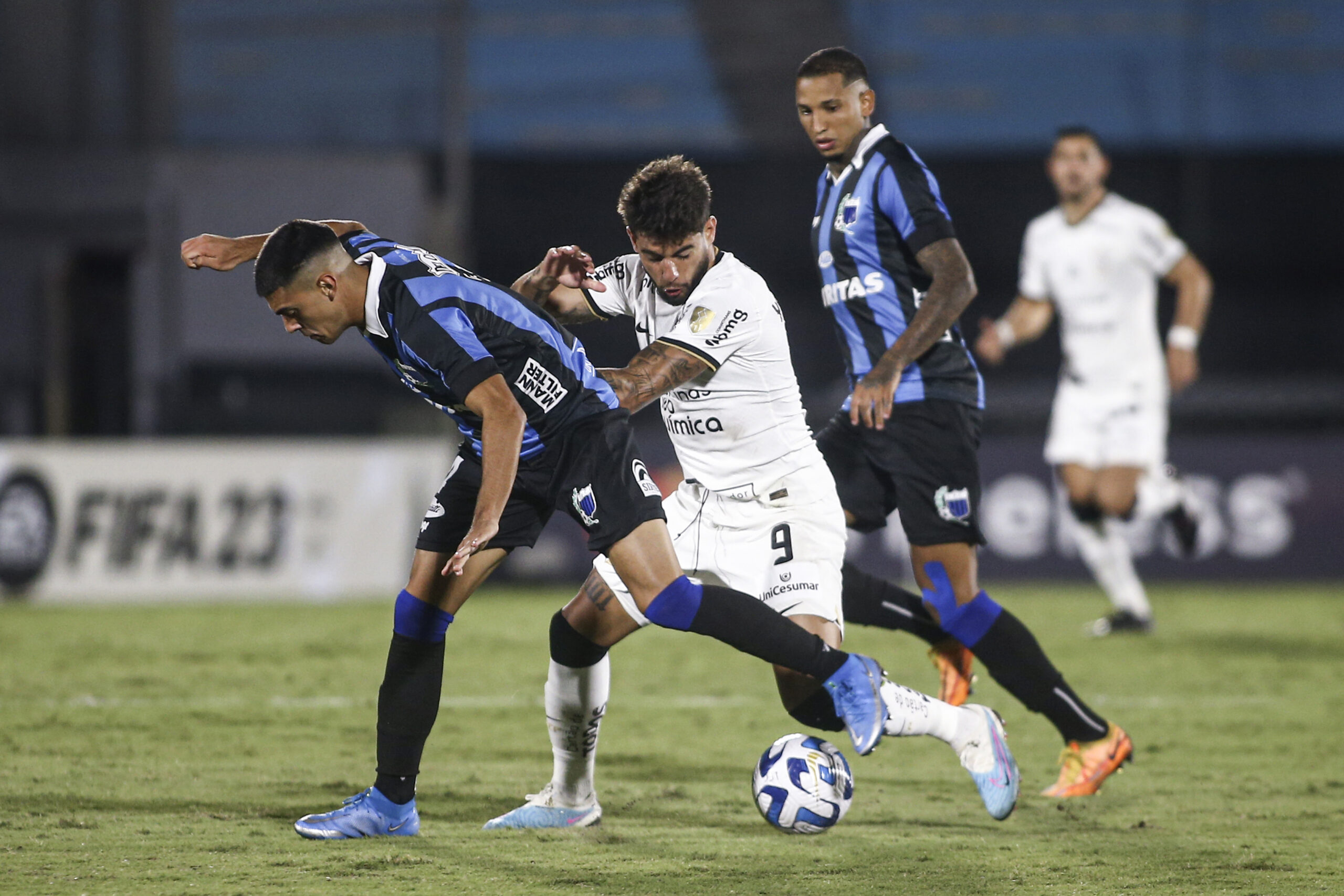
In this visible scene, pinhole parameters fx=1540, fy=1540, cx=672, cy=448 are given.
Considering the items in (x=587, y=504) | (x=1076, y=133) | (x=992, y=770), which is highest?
(x=1076, y=133)

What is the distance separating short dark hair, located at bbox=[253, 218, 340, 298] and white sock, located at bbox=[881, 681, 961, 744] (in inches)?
74.5

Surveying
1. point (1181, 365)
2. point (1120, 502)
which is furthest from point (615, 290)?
point (1120, 502)

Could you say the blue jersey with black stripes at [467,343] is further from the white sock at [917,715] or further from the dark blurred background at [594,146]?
the dark blurred background at [594,146]

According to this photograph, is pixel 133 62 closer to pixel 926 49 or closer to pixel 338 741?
pixel 926 49

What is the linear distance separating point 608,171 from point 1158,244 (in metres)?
9.22

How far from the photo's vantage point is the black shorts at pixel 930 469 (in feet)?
16.3

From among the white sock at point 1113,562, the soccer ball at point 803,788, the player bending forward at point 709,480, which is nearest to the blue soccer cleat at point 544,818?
the player bending forward at point 709,480

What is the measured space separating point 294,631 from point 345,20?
9905mm

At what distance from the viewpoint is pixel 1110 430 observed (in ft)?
28.7

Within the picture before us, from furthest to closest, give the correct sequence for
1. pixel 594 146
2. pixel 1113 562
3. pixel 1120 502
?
pixel 594 146 < pixel 1113 562 < pixel 1120 502

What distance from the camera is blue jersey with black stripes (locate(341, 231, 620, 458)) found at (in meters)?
3.91

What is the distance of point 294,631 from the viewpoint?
9148 mm

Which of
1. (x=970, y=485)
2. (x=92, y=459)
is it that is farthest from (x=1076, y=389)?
(x=92, y=459)

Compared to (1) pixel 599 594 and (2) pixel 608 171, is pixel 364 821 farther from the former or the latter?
(2) pixel 608 171
